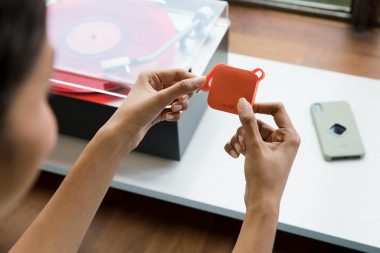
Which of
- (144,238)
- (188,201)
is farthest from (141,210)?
(188,201)

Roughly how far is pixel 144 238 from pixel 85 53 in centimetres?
36

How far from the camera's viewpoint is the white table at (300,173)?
2.54 ft

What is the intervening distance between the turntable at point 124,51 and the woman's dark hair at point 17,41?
488 mm

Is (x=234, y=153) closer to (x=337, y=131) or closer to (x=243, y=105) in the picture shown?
(x=243, y=105)

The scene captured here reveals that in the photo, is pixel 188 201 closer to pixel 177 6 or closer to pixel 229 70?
pixel 229 70

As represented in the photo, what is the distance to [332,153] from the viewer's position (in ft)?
2.77

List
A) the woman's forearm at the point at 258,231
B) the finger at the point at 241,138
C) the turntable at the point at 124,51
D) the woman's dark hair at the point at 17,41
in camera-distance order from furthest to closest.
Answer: the turntable at the point at 124,51, the finger at the point at 241,138, the woman's forearm at the point at 258,231, the woman's dark hair at the point at 17,41

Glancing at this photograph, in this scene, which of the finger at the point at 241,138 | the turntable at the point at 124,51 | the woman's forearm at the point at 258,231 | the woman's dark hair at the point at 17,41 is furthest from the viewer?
the turntable at the point at 124,51

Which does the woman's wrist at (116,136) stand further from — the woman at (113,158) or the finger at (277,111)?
the finger at (277,111)

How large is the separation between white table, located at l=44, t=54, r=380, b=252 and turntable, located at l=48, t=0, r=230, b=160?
35mm

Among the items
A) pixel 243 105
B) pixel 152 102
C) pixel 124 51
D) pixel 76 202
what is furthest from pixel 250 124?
pixel 124 51

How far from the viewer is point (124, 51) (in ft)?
2.89

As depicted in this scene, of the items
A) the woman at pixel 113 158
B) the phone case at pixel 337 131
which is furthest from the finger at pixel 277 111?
the phone case at pixel 337 131

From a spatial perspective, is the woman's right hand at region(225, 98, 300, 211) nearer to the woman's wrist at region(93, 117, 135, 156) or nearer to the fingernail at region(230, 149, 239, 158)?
the fingernail at region(230, 149, 239, 158)
